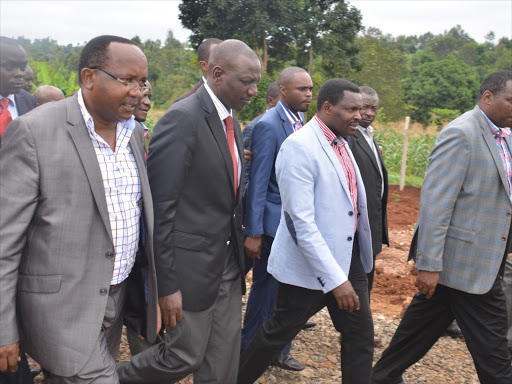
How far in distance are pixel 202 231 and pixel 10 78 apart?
6.74ft

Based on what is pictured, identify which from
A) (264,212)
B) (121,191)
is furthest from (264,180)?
(121,191)

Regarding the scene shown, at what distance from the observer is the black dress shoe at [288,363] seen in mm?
4188

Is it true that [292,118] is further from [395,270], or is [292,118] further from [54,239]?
[395,270]

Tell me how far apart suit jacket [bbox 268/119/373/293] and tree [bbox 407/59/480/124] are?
34184 millimetres

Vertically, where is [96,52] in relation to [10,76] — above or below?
above

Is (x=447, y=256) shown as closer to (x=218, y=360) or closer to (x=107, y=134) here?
(x=218, y=360)

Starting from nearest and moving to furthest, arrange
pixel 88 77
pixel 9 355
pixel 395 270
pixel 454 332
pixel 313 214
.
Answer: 1. pixel 9 355
2. pixel 88 77
3. pixel 313 214
4. pixel 454 332
5. pixel 395 270

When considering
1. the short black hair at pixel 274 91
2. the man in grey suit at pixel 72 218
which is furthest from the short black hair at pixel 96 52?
the short black hair at pixel 274 91

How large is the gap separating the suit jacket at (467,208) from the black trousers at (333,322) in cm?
50

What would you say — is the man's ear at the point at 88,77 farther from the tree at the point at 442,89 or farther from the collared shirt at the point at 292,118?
the tree at the point at 442,89

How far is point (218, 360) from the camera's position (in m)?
3.05

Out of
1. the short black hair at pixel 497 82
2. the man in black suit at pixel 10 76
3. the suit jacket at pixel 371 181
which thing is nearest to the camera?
the short black hair at pixel 497 82

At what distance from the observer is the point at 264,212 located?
422cm

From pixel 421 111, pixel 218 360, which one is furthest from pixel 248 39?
pixel 218 360
